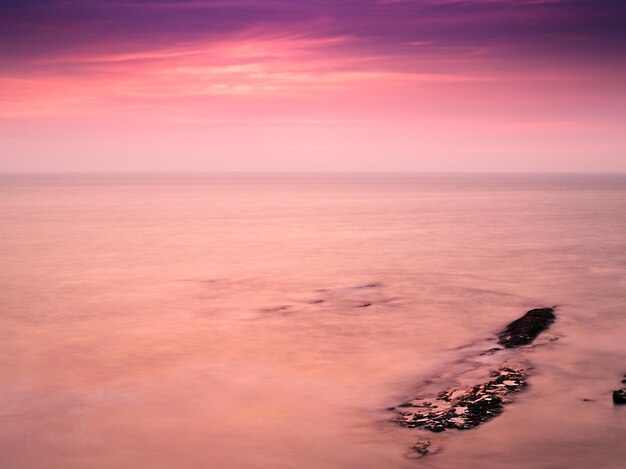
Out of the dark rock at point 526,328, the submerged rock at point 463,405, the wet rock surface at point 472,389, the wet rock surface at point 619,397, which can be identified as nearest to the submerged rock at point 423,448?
the wet rock surface at point 472,389

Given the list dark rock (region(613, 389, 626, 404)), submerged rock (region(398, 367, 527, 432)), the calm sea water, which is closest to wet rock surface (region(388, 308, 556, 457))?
submerged rock (region(398, 367, 527, 432))

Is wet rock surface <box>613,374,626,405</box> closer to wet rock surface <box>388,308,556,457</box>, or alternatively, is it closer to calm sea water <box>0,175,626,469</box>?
calm sea water <box>0,175,626,469</box>

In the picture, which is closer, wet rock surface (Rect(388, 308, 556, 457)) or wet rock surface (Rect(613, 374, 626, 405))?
wet rock surface (Rect(388, 308, 556, 457))

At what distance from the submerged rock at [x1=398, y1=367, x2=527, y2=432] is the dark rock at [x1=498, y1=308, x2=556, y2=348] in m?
2.60

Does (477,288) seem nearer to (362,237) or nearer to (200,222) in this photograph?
(362,237)

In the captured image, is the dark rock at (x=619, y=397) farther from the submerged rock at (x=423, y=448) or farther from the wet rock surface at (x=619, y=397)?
the submerged rock at (x=423, y=448)

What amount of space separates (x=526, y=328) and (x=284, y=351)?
601cm

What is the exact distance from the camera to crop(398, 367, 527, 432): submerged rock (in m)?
9.91

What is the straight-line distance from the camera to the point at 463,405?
34.7ft

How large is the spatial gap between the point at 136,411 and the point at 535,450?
645cm

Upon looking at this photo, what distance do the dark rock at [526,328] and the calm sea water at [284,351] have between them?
0.46 meters

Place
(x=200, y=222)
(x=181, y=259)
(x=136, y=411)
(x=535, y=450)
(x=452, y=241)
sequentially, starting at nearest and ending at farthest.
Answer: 1. (x=535, y=450)
2. (x=136, y=411)
3. (x=181, y=259)
4. (x=452, y=241)
5. (x=200, y=222)

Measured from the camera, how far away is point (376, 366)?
537 inches

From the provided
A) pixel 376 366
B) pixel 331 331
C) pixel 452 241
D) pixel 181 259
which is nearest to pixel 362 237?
pixel 452 241
